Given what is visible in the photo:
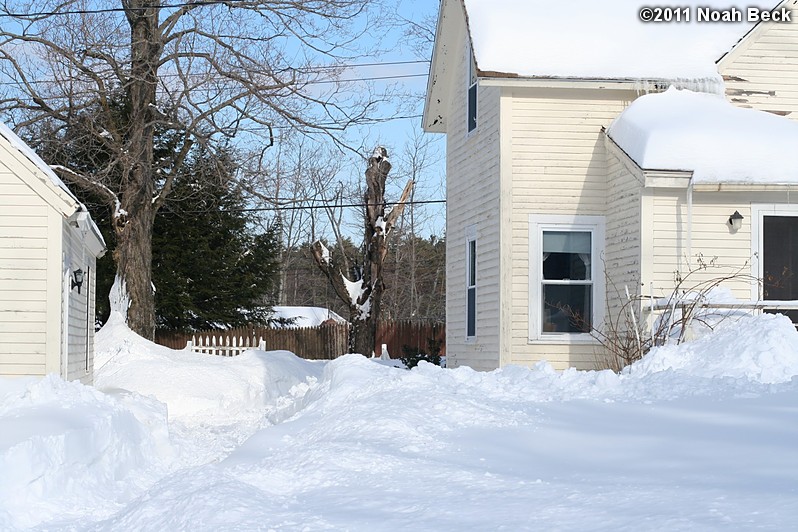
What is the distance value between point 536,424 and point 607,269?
725cm

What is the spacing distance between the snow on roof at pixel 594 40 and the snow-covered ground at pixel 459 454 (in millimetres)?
5547

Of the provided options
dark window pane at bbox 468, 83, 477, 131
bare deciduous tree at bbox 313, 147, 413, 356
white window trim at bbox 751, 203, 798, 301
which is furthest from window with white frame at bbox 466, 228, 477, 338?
bare deciduous tree at bbox 313, 147, 413, 356

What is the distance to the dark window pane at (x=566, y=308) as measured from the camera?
15.9m

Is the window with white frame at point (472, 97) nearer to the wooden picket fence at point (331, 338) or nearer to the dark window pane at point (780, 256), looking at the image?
the dark window pane at point (780, 256)

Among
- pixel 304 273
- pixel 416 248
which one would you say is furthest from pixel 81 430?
pixel 304 273

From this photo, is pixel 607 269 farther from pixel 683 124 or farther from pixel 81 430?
pixel 81 430

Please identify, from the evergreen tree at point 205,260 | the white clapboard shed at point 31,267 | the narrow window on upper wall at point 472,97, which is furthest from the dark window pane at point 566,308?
the evergreen tree at point 205,260

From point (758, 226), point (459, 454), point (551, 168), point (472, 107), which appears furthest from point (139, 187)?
point (459, 454)

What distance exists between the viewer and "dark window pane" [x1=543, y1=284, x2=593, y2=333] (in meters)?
15.9

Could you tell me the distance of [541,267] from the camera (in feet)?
52.2

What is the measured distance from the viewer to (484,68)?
51.4 feet

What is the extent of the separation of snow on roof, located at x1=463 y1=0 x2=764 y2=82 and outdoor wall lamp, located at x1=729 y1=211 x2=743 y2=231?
9.20ft

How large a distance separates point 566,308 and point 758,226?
10.3ft

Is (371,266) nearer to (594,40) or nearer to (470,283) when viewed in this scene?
(470,283)
